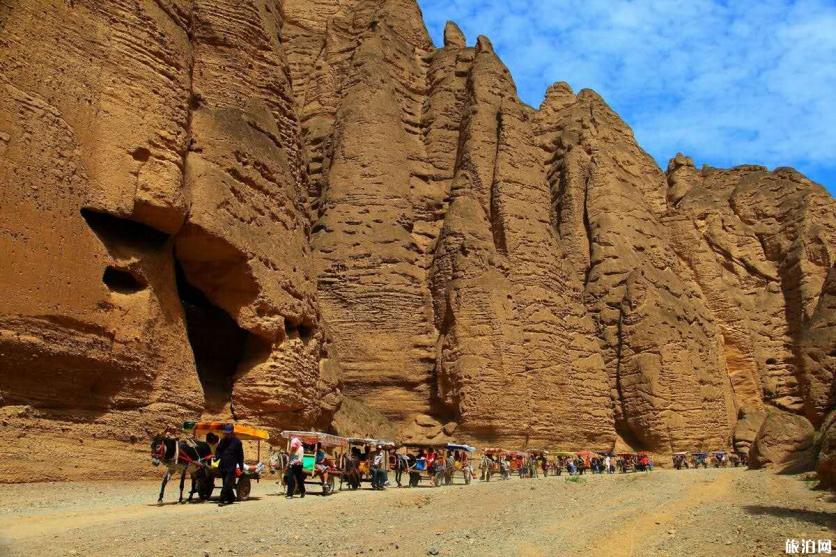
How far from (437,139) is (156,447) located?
29567mm

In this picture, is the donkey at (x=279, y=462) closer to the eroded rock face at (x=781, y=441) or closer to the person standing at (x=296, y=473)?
the person standing at (x=296, y=473)

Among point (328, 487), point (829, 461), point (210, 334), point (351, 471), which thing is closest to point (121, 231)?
point (210, 334)

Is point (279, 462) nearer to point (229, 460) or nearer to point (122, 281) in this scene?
point (122, 281)

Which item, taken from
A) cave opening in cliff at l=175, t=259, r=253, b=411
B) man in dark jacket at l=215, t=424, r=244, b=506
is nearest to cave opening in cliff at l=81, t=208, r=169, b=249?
cave opening in cliff at l=175, t=259, r=253, b=411

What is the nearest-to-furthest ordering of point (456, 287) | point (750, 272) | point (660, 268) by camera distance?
point (456, 287) < point (660, 268) < point (750, 272)

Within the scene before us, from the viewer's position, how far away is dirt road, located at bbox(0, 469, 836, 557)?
7.46 meters

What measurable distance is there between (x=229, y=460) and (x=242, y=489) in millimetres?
1133

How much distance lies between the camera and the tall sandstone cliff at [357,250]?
14.0m

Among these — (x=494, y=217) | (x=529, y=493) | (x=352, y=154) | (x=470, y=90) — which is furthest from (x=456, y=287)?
(x=529, y=493)

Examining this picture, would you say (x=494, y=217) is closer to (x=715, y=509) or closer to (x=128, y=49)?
(x=128, y=49)

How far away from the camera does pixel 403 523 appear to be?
9.88 m

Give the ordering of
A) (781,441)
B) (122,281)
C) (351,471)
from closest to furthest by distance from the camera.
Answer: (122,281) → (351,471) → (781,441)

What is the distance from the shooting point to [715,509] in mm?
12352

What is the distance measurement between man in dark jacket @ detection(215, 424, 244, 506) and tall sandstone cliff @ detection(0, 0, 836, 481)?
11.7 ft
